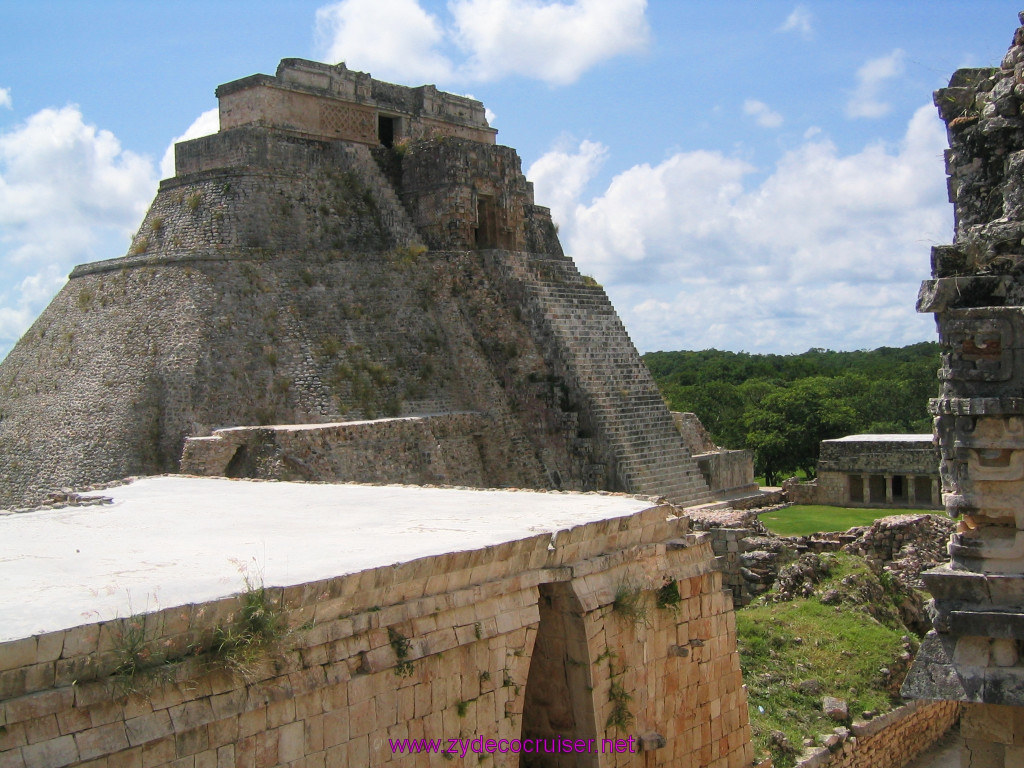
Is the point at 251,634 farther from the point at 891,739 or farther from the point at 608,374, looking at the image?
the point at 608,374

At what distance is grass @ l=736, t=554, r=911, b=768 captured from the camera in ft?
31.3

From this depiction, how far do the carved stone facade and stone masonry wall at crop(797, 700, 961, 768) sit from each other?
16.1 feet

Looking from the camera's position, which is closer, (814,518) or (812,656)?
(812,656)

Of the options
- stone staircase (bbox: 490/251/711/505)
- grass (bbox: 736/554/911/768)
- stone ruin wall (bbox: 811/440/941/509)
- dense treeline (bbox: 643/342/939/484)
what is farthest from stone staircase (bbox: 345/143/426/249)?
dense treeline (bbox: 643/342/939/484)

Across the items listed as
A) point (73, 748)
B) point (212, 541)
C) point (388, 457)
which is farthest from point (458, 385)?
point (73, 748)

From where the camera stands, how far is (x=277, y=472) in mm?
14375

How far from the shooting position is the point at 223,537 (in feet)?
21.9

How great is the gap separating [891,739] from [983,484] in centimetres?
688

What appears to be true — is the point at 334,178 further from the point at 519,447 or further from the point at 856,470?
the point at 856,470

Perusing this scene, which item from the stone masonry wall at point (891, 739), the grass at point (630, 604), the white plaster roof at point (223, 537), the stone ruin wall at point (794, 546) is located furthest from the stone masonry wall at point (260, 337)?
the grass at point (630, 604)

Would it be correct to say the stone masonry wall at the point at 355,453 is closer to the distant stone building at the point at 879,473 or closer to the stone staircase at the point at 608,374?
the stone staircase at the point at 608,374

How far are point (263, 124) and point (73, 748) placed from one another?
59.1 feet

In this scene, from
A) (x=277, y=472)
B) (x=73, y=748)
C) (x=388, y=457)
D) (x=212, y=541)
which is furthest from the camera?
(x=388, y=457)

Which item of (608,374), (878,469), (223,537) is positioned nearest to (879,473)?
(878,469)
